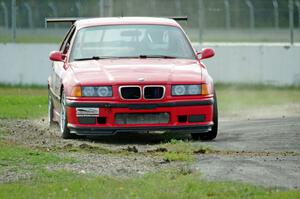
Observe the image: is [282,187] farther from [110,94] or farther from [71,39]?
[71,39]

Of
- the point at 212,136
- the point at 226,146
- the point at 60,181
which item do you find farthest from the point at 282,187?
the point at 212,136

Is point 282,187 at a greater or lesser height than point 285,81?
greater

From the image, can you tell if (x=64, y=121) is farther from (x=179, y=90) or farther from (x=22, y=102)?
(x=22, y=102)

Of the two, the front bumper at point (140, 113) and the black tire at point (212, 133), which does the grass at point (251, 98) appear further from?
the front bumper at point (140, 113)

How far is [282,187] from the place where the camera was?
907 cm

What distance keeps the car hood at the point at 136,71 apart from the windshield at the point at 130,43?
0.29m

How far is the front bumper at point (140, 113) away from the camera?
12.8 m

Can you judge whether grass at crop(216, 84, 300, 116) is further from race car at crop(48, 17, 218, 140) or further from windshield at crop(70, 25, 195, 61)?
race car at crop(48, 17, 218, 140)

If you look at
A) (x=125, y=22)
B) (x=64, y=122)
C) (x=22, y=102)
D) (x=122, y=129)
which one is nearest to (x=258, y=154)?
(x=122, y=129)

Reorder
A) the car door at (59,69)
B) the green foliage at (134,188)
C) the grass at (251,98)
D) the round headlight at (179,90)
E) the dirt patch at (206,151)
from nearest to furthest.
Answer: the green foliage at (134,188) → the dirt patch at (206,151) → the round headlight at (179,90) → the car door at (59,69) → the grass at (251,98)

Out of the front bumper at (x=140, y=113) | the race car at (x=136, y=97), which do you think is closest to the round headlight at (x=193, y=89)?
the race car at (x=136, y=97)

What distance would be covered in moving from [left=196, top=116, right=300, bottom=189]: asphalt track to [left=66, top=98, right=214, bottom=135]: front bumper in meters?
0.37

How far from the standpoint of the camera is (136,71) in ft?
42.9

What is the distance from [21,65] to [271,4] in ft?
22.5
